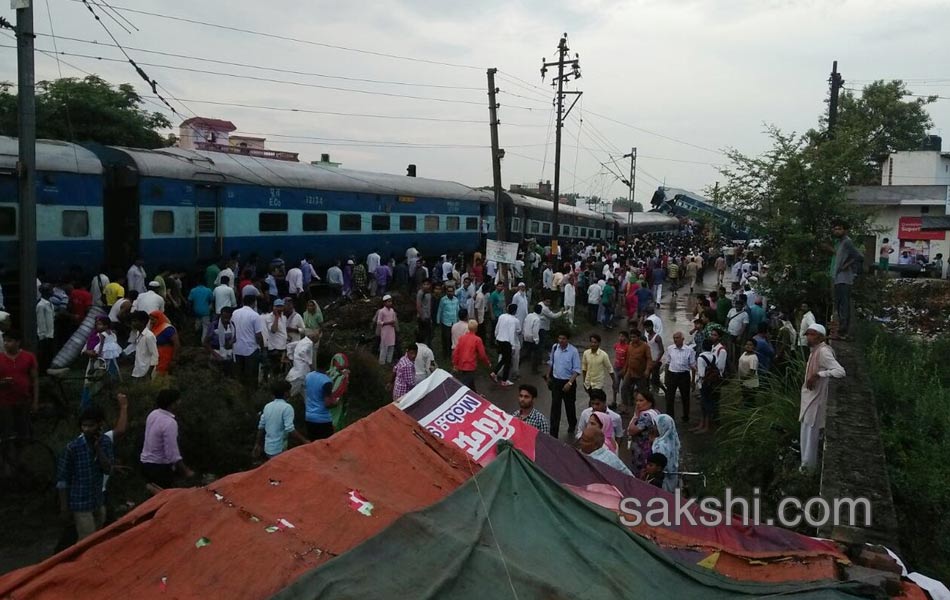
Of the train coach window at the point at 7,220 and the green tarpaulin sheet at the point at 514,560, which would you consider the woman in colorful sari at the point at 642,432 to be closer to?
the green tarpaulin sheet at the point at 514,560

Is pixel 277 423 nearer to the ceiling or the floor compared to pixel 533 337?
nearer to the floor

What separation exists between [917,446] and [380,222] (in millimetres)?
15786

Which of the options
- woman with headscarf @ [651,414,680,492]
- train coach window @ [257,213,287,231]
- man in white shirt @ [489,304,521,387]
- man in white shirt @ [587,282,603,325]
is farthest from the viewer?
man in white shirt @ [587,282,603,325]

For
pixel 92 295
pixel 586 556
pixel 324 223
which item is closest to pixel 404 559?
pixel 586 556

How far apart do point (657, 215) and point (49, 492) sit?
51.9 metres

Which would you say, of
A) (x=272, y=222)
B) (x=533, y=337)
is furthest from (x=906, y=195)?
(x=272, y=222)

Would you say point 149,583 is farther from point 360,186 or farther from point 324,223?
point 360,186

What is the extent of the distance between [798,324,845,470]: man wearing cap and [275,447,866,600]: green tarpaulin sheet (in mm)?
3789

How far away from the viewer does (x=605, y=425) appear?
6965 mm

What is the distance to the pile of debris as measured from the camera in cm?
1349

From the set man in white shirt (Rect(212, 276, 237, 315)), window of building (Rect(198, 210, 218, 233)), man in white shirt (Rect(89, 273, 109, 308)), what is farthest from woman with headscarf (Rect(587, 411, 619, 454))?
window of building (Rect(198, 210, 218, 233))

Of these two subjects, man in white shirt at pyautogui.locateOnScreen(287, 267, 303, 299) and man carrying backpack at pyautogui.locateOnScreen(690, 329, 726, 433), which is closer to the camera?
man carrying backpack at pyautogui.locateOnScreen(690, 329, 726, 433)

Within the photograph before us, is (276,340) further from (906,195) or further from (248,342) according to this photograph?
(906,195)

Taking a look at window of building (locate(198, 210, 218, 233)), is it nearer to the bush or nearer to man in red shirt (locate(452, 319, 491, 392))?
man in red shirt (locate(452, 319, 491, 392))
